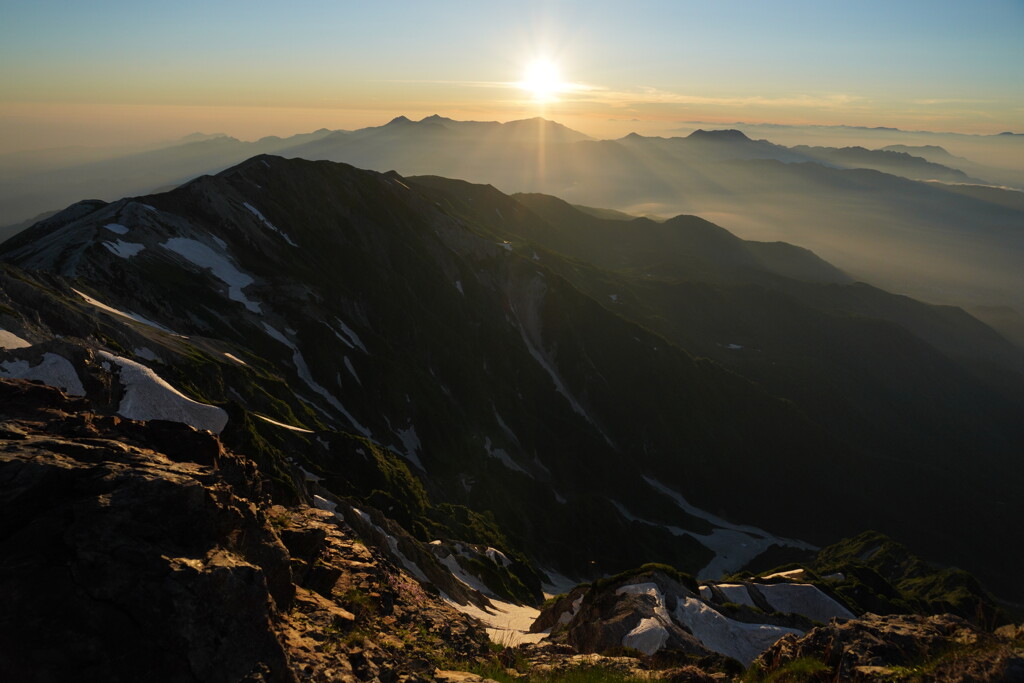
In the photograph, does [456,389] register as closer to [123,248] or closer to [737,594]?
[123,248]

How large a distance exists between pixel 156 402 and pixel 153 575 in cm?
3198

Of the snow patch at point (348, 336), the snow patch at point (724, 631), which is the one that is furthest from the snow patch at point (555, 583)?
Result: the snow patch at point (348, 336)

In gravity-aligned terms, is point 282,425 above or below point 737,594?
above

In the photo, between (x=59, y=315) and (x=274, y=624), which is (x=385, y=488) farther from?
(x=274, y=624)

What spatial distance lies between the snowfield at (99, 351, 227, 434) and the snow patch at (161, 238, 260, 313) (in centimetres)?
4369

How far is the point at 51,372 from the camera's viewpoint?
34.6 metres

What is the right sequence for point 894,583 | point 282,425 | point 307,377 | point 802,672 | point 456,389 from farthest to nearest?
point 456,389, point 894,583, point 307,377, point 282,425, point 802,672

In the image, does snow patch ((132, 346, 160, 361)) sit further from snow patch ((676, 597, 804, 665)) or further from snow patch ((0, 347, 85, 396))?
snow patch ((676, 597, 804, 665))

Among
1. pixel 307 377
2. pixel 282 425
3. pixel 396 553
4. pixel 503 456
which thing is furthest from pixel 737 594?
pixel 307 377

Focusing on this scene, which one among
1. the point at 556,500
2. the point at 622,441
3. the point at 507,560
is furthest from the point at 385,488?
the point at 622,441

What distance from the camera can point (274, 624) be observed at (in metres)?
11.3

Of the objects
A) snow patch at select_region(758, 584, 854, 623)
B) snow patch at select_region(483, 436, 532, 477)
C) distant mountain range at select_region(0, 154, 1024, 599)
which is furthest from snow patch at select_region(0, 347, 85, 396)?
snow patch at select_region(483, 436, 532, 477)

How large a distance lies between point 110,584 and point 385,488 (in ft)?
172

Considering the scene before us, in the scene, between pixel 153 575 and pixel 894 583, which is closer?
pixel 153 575
